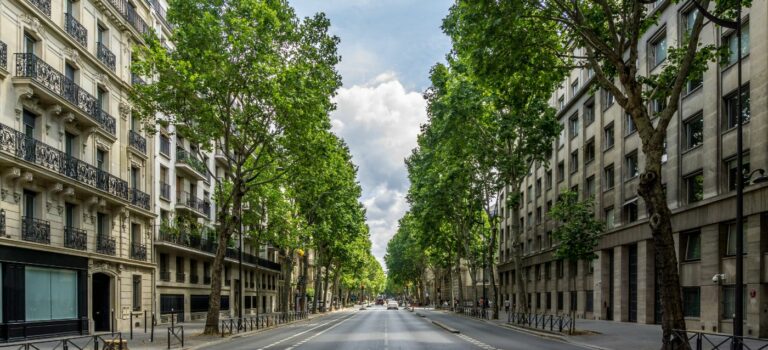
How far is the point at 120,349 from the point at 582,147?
3663 centimetres

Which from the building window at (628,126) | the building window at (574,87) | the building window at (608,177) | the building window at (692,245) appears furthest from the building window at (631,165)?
the building window at (574,87)

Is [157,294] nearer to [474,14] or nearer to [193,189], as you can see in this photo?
[193,189]

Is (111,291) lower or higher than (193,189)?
lower

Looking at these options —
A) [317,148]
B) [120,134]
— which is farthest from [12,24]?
[317,148]

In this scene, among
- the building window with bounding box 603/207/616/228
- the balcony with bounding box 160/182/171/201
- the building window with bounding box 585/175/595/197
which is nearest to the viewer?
the building window with bounding box 603/207/616/228

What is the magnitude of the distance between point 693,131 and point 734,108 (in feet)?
12.9

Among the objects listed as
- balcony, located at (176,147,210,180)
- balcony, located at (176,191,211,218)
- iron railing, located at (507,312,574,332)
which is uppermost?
balcony, located at (176,147,210,180)

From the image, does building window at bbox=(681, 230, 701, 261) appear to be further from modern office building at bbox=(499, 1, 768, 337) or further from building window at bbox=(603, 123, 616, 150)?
building window at bbox=(603, 123, 616, 150)

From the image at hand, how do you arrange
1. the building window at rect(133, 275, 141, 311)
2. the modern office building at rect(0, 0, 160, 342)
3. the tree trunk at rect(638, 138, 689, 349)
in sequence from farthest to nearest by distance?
the building window at rect(133, 275, 141, 311)
the modern office building at rect(0, 0, 160, 342)
the tree trunk at rect(638, 138, 689, 349)

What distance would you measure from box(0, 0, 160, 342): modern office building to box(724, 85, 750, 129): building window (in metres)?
27.6

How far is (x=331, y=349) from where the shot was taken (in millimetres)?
20031

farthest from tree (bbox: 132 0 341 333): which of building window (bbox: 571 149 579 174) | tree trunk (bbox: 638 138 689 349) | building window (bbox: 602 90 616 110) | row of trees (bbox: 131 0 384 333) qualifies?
building window (bbox: 571 149 579 174)

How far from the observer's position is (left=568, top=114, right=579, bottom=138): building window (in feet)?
161

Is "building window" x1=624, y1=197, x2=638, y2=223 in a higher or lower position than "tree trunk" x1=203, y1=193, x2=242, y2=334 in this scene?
higher
